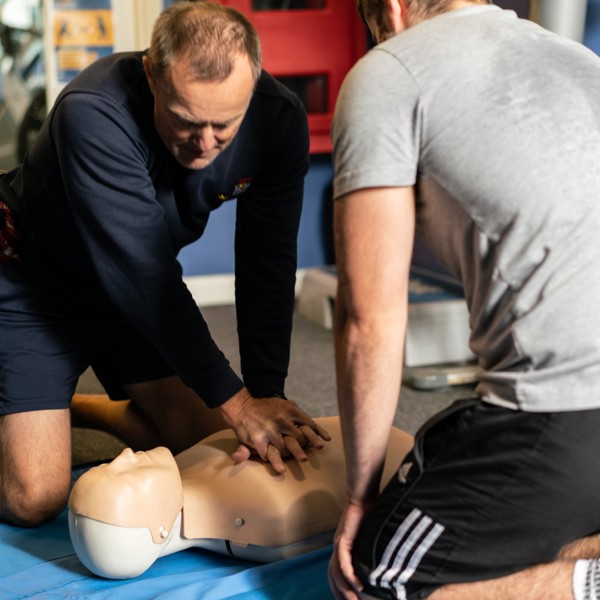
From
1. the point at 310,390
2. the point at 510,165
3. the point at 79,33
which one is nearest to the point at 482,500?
the point at 510,165

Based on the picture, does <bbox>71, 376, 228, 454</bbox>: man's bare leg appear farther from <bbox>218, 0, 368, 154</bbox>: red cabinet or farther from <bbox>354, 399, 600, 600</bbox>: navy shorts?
<bbox>218, 0, 368, 154</bbox>: red cabinet

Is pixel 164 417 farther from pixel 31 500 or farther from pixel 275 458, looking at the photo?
pixel 275 458

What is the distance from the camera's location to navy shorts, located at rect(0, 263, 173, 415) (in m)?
1.73

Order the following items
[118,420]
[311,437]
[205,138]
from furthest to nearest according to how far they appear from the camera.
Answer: [118,420] → [311,437] → [205,138]

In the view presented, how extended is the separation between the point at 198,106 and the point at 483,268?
0.57m

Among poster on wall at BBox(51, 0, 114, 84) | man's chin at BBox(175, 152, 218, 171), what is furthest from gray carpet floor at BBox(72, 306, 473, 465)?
poster on wall at BBox(51, 0, 114, 84)

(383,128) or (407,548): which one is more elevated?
(383,128)

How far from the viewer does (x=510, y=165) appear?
1.05m

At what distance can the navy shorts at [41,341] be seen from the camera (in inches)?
67.9

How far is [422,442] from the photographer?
1135 mm

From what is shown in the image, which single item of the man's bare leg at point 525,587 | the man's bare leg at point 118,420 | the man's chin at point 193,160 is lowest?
the man's bare leg at point 118,420

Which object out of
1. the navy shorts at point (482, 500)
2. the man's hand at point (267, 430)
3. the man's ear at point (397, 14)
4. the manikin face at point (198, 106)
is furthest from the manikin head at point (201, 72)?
the navy shorts at point (482, 500)

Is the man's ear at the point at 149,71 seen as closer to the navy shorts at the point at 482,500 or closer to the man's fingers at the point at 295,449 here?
Answer: the man's fingers at the point at 295,449

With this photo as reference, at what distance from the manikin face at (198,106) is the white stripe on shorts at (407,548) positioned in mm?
700
